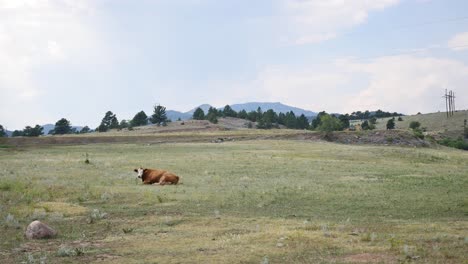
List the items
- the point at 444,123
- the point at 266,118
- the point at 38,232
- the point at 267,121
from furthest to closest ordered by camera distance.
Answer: the point at 266,118 → the point at 267,121 → the point at 444,123 → the point at 38,232

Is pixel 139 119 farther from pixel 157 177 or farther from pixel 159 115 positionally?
pixel 157 177

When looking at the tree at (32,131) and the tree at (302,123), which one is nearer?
the tree at (32,131)

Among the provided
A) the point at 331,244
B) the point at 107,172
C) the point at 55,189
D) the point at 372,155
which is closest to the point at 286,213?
the point at 331,244

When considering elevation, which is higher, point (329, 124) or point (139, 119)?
point (139, 119)

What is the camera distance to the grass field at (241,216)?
1310cm

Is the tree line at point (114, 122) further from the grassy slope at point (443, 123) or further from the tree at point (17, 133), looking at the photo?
the grassy slope at point (443, 123)

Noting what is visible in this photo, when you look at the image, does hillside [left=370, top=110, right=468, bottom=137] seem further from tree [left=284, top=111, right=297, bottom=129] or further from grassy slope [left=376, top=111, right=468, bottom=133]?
tree [left=284, top=111, right=297, bottom=129]

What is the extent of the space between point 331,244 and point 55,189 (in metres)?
16.0

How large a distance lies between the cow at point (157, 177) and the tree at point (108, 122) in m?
145

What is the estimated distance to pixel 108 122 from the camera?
185125 mm

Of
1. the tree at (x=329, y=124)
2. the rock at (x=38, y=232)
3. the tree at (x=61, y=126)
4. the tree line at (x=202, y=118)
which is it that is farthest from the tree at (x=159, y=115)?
the rock at (x=38, y=232)

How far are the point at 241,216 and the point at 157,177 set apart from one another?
11299 millimetres

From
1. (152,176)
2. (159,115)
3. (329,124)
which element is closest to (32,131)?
(159,115)

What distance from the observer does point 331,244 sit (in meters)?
13.7
